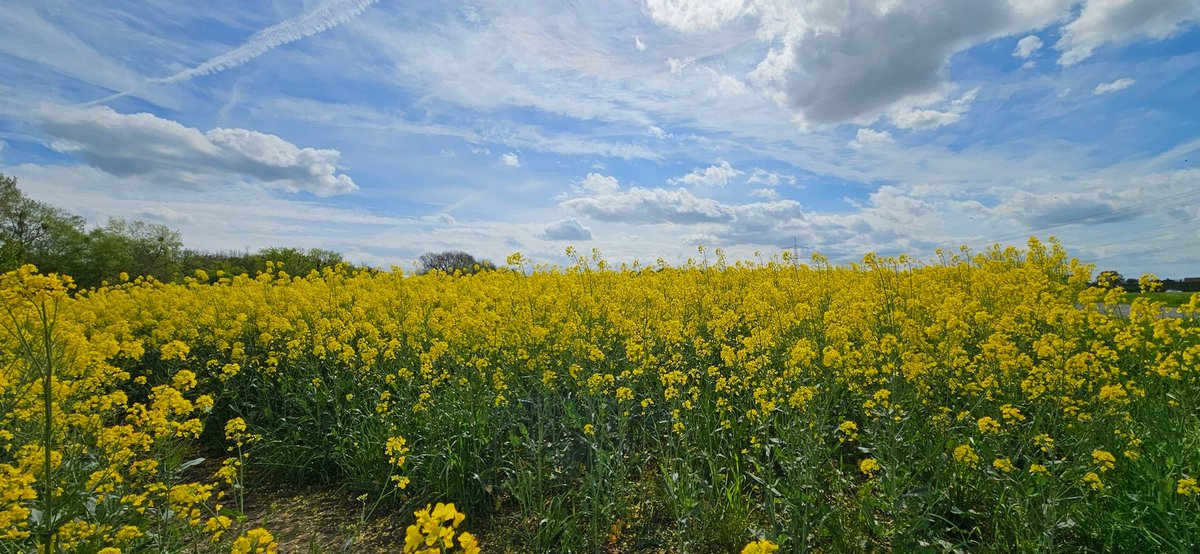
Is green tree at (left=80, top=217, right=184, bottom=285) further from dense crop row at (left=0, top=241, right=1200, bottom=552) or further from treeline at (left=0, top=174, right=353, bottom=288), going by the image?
dense crop row at (left=0, top=241, right=1200, bottom=552)

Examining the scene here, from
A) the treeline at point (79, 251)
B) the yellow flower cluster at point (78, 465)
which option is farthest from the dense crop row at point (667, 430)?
the treeline at point (79, 251)

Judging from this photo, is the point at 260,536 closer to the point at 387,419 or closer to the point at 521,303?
the point at 387,419

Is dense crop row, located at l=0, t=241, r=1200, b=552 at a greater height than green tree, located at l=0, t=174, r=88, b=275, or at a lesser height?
lesser

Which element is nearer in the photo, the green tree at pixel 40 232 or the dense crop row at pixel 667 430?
the dense crop row at pixel 667 430

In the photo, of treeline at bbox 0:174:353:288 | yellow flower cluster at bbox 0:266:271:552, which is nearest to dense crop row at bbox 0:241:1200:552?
yellow flower cluster at bbox 0:266:271:552

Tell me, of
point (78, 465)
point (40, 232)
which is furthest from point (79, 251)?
point (78, 465)

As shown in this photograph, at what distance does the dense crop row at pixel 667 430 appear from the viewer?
126 inches

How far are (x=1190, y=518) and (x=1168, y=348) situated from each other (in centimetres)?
406

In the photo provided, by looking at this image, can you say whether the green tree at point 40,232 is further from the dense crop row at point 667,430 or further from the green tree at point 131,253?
the dense crop row at point 667,430

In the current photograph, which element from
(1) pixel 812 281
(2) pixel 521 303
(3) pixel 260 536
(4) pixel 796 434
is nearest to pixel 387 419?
(2) pixel 521 303

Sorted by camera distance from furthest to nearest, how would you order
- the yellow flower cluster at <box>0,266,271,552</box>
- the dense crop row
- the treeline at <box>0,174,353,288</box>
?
the treeline at <box>0,174,353,288</box>, the dense crop row, the yellow flower cluster at <box>0,266,271,552</box>

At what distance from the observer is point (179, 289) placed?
→ 10711mm

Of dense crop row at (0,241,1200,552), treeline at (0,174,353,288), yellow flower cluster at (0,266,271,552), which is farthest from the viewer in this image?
treeline at (0,174,353,288)

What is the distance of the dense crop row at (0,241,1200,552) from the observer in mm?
3201
